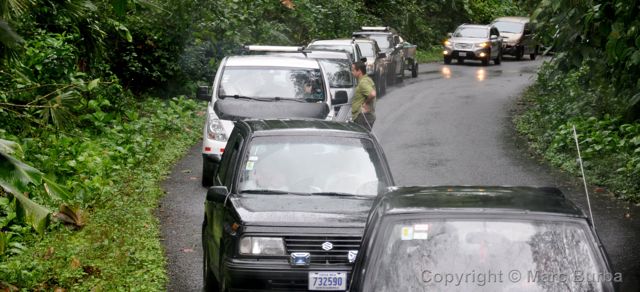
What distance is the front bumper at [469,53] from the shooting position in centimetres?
4169

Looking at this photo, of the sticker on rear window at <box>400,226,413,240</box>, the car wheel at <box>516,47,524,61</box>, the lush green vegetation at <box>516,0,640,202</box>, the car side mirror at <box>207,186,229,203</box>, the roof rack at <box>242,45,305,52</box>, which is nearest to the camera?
the sticker on rear window at <box>400,226,413,240</box>

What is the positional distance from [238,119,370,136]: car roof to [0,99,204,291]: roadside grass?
178 cm

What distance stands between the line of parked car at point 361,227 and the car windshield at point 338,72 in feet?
38.3

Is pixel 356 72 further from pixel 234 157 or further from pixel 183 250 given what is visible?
pixel 234 157

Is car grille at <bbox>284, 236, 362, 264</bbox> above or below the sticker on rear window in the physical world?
below

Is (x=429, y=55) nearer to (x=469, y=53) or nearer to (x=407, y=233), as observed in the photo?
(x=469, y=53)

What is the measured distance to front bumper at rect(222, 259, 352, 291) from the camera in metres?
7.87

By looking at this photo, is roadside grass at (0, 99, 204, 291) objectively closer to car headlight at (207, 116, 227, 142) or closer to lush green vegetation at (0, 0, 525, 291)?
lush green vegetation at (0, 0, 525, 291)

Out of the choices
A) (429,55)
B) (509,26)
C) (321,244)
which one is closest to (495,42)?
(509,26)

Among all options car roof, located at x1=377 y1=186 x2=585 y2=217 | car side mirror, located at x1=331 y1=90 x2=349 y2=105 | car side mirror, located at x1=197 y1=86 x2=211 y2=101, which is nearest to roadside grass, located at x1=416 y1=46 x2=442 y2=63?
car side mirror, located at x1=331 y1=90 x2=349 y2=105

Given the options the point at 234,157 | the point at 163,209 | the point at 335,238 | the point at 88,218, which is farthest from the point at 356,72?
the point at 335,238

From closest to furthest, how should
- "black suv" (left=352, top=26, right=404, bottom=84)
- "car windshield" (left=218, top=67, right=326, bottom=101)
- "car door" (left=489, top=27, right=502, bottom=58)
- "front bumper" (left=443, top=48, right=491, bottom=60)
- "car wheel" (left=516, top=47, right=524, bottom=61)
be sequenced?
"car windshield" (left=218, top=67, right=326, bottom=101)
"black suv" (left=352, top=26, right=404, bottom=84)
"front bumper" (left=443, top=48, right=491, bottom=60)
"car door" (left=489, top=27, right=502, bottom=58)
"car wheel" (left=516, top=47, right=524, bottom=61)

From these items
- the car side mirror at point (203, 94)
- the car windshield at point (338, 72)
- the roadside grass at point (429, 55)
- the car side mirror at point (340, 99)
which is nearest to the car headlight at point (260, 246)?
the car side mirror at point (340, 99)

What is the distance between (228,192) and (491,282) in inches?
153
